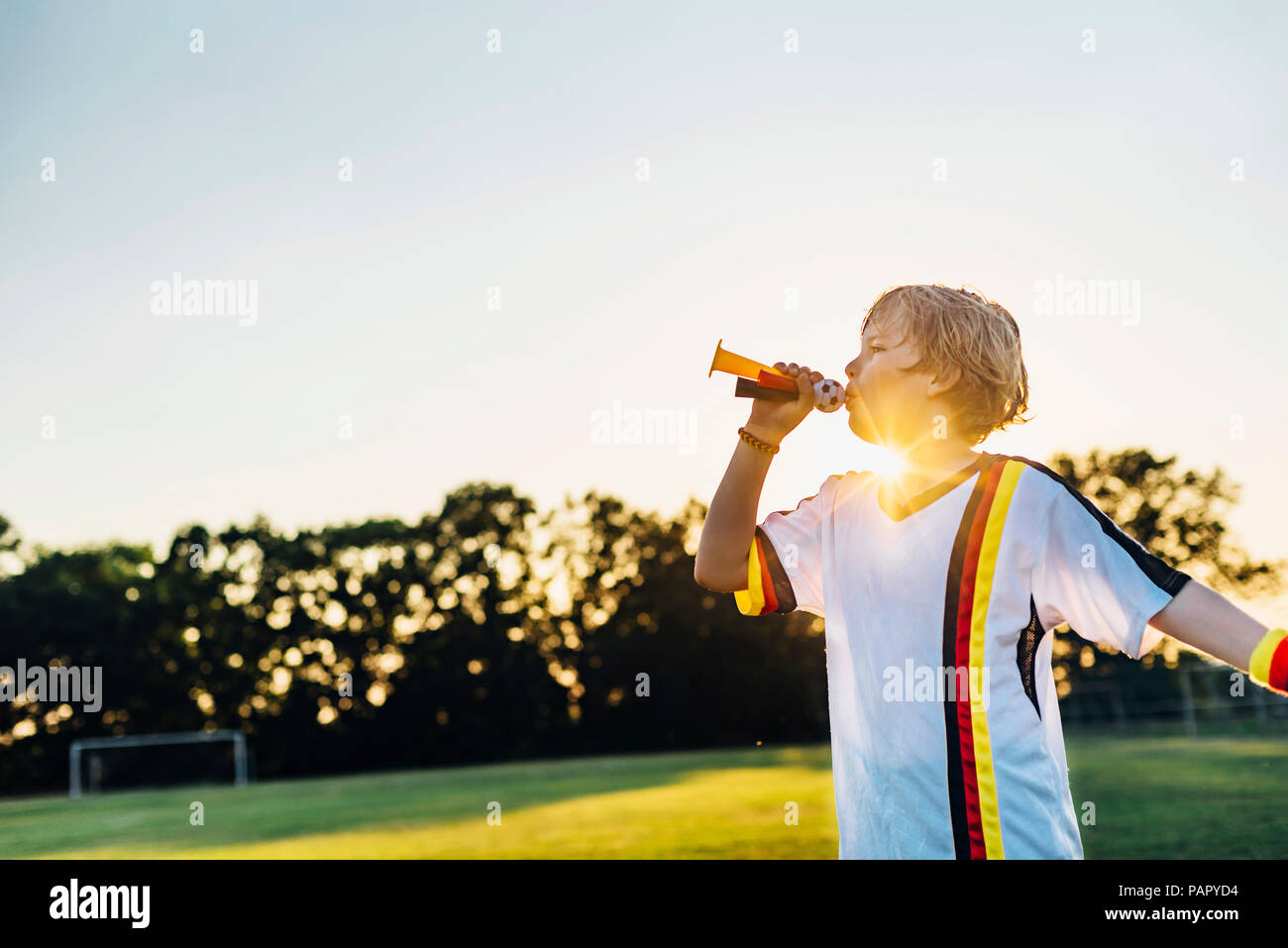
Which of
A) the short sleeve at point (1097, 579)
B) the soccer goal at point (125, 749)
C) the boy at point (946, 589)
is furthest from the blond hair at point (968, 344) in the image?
the soccer goal at point (125, 749)

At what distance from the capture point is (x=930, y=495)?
1.93 m

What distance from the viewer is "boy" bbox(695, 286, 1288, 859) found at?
1745 mm

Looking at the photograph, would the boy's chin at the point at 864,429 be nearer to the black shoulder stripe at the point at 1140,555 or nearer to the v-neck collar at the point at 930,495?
the v-neck collar at the point at 930,495

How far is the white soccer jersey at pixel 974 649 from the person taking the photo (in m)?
1.75

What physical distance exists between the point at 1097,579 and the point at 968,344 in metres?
0.46

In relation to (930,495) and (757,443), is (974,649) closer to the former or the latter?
(930,495)

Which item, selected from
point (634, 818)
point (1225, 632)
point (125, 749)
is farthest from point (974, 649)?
point (125, 749)

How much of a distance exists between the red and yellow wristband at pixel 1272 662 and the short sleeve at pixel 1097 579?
15 centimetres

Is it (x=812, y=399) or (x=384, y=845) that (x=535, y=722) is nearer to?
(x=384, y=845)

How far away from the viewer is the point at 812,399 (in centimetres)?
197

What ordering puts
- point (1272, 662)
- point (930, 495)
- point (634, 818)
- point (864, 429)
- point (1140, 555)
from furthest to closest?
point (634, 818)
point (864, 429)
point (930, 495)
point (1140, 555)
point (1272, 662)
